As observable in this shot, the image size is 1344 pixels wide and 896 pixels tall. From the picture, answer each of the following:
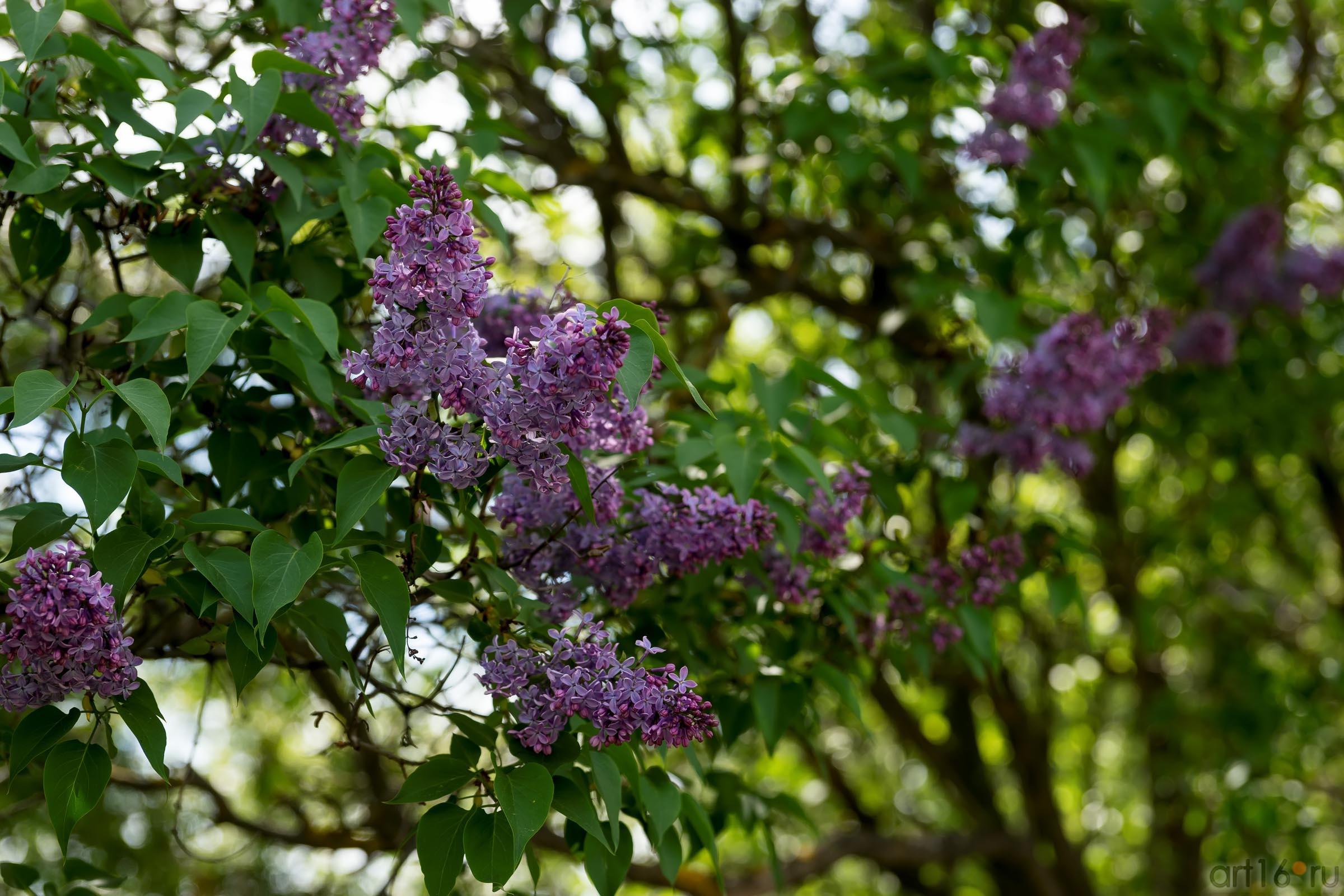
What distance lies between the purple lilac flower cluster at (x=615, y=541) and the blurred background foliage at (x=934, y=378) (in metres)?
0.12

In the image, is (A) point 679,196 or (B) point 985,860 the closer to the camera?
(A) point 679,196

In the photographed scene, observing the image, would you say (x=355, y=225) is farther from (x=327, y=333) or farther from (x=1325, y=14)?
(x=1325, y=14)

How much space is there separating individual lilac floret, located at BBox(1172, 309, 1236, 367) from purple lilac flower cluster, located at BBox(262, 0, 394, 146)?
274cm

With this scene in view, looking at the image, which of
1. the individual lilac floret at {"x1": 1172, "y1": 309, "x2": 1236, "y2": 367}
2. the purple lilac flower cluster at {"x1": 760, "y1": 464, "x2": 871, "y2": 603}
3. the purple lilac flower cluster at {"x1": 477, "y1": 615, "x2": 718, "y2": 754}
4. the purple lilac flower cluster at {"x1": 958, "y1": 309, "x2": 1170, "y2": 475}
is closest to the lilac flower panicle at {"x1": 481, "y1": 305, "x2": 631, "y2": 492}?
the purple lilac flower cluster at {"x1": 477, "y1": 615, "x2": 718, "y2": 754}

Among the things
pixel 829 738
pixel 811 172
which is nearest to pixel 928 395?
pixel 811 172

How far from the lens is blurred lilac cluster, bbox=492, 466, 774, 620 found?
1.70m

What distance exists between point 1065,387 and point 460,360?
1.68m

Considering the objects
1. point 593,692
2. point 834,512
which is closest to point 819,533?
point 834,512

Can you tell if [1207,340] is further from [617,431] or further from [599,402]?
[599,402]

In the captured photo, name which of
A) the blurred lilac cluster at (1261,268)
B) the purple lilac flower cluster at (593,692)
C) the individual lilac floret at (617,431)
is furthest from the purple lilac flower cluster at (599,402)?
the blurred lilac cluster at (1261,268)

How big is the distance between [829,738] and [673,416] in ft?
12.0

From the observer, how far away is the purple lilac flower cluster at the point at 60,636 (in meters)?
1.28

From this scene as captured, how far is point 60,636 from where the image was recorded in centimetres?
129

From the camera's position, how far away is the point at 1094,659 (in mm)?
5340
